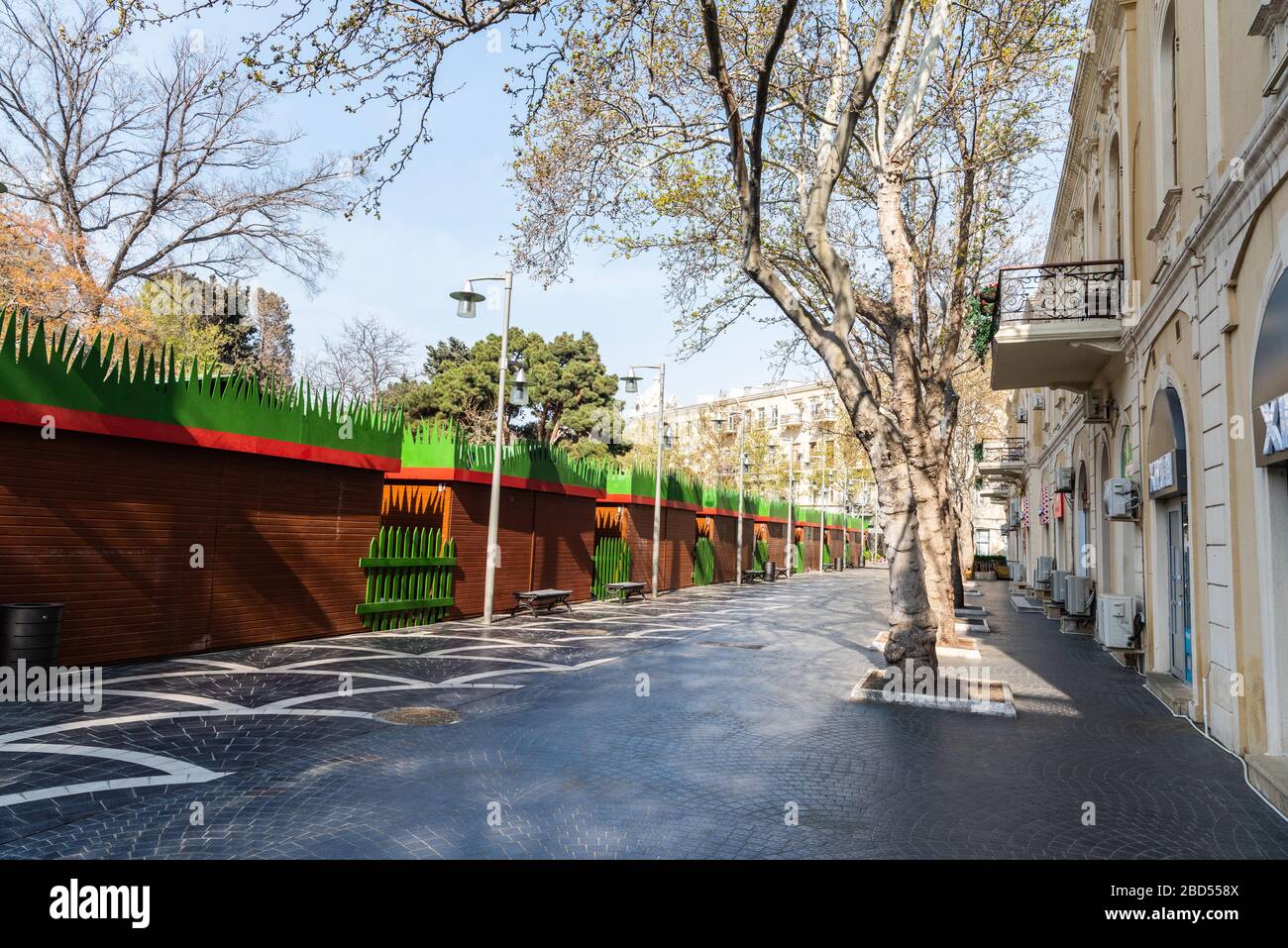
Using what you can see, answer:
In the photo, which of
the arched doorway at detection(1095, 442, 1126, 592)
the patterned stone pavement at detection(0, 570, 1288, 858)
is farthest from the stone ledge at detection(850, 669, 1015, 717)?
the arched doorway at detection(1095, 442, 1126, 592)

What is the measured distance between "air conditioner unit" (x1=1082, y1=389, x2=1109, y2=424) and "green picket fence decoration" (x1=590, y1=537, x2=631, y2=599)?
12.8 metres

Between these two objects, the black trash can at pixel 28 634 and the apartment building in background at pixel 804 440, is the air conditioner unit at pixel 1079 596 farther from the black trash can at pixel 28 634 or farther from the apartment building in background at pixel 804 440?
the apartment building in background at pixel 804 440

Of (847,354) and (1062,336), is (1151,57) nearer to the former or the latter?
(1062,336)

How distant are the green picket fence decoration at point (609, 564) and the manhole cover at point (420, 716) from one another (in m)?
15.0

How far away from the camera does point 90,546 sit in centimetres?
986

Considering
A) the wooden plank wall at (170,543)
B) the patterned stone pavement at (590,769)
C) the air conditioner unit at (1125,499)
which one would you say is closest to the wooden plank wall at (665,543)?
the wooden plank wall at (170,543)

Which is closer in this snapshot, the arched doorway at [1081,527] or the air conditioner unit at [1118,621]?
the air conditioner unit at [1118,621]

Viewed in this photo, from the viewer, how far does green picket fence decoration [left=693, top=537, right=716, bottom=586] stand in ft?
104

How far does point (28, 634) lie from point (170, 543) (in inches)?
94.7

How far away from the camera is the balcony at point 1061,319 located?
45.3ft

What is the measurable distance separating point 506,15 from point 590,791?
6.77m

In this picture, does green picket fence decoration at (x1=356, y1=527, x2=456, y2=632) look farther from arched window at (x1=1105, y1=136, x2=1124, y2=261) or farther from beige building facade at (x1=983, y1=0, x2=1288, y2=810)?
arched window at (x1=1105, y1=136, x2=1124, y2=261)
